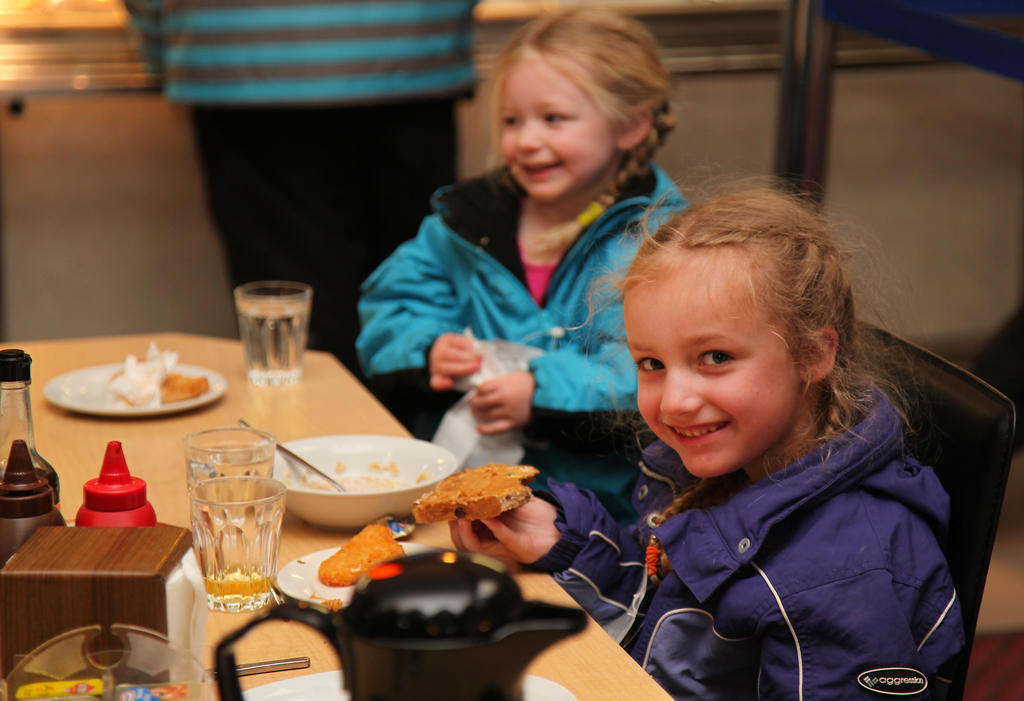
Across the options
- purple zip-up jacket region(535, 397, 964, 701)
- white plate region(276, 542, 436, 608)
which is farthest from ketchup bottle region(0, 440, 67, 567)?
purple zip-up jacket region(535, 397, 964, 701)

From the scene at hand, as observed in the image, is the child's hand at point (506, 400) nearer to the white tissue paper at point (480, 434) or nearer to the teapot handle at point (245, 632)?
the white tissue paper at point (480, 434)

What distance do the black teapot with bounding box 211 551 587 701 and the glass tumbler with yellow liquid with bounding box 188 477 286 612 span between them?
0.42 metres

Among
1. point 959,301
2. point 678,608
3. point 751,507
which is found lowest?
point 959,301

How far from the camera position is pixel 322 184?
8.87 feet

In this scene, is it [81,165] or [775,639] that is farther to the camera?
[81,165]

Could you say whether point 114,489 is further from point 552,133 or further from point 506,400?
point 552,133

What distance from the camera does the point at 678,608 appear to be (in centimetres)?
115

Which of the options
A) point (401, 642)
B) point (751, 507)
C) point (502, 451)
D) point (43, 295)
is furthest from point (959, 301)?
point (401, 642)

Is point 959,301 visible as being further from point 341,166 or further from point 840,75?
point 341,166

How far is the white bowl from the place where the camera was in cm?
115

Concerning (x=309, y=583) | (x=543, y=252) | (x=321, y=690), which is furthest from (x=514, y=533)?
(x=543, y=252)

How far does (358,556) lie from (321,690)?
0.72 ft

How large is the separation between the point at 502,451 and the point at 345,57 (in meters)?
1.03

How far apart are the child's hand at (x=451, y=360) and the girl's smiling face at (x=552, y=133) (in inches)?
11.5
